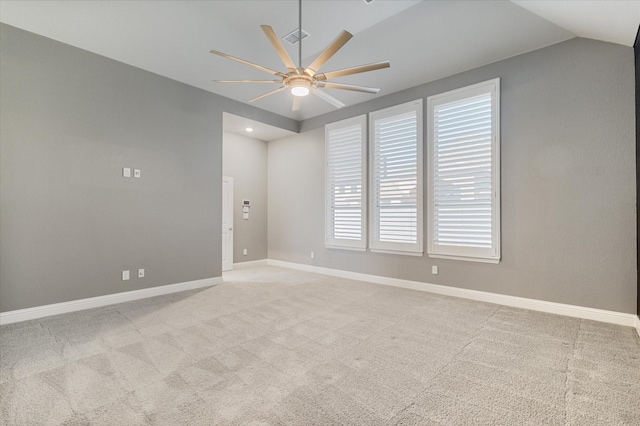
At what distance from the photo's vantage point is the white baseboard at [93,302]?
3445 millimetres

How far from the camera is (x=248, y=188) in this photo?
7.29 meters

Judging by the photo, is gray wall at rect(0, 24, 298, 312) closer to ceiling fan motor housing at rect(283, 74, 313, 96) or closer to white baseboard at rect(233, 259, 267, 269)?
white baseboard at rect(233, 259, 267, 269)

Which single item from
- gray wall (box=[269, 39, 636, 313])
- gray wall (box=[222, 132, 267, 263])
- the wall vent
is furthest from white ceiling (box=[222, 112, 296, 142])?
gray wall (box=[269, 39, 636, 313])

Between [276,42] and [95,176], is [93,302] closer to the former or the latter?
[95,176]

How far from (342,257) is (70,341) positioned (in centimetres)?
432

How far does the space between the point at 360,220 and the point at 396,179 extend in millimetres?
1080

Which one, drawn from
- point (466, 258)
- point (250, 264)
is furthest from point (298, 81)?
point (250, 264)

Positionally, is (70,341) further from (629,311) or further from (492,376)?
(629,311)

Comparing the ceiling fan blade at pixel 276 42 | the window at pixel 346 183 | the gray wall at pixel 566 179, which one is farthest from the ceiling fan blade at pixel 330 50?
the window at pixel 346 183

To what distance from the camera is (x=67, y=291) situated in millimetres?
3793

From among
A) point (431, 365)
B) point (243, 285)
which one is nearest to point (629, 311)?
point (431, 365)

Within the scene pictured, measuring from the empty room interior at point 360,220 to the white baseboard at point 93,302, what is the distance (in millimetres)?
32

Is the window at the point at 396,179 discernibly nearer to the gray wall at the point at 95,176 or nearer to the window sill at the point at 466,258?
the window sill at the point at 466,258

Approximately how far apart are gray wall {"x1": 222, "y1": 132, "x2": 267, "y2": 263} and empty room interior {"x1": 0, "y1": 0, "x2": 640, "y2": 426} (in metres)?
1.42
